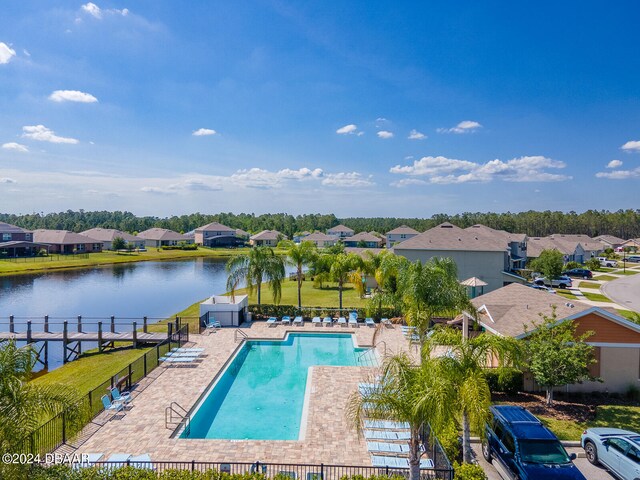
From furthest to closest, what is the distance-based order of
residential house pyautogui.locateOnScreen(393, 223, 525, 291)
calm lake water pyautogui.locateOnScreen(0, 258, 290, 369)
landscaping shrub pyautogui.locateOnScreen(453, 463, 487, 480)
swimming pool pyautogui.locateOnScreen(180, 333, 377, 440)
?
residential house pyautogui.locateOnScreen(393, 223, 525, 291)
calm lake water pyautogui.locateOnScreen(0, 258, 290, 369)
swimming pool pyautogui.locateOnScreen(180, 333, 377, 440)
landscaping shrub pyautogui.locateOnScreen(453, 463, 487, 480)

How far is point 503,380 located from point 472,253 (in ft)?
79.4

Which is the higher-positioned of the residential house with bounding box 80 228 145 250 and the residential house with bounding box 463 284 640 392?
the residential house with bounding box 80 228 145 250

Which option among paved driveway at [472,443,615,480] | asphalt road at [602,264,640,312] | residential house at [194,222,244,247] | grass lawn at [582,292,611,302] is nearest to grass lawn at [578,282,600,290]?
asphalt road at [602,264,640,312]

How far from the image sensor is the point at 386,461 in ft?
37.3

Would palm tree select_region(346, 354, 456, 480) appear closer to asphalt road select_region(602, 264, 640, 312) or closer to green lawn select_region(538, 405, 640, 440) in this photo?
green lawn select_region(538, 405, 640, 440)

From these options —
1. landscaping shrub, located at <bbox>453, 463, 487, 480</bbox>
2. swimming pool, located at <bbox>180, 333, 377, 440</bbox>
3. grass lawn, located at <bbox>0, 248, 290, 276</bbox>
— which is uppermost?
grass lawn, located at <bbox>0, 248, 290, 276</bbox>

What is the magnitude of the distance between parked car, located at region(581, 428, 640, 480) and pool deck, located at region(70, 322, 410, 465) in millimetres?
6718

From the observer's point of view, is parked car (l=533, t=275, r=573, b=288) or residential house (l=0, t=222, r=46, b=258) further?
residential house (l=0, t=222, r=46, b=258)

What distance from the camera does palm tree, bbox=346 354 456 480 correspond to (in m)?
8.09

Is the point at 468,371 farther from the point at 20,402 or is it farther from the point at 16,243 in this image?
the point at 16,243

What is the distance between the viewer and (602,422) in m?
14.1

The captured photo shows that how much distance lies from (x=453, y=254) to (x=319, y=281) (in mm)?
13777

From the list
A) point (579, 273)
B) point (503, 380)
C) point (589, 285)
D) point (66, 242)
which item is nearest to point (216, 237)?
point (66, 242)

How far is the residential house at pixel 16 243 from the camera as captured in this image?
72812 millimetres
